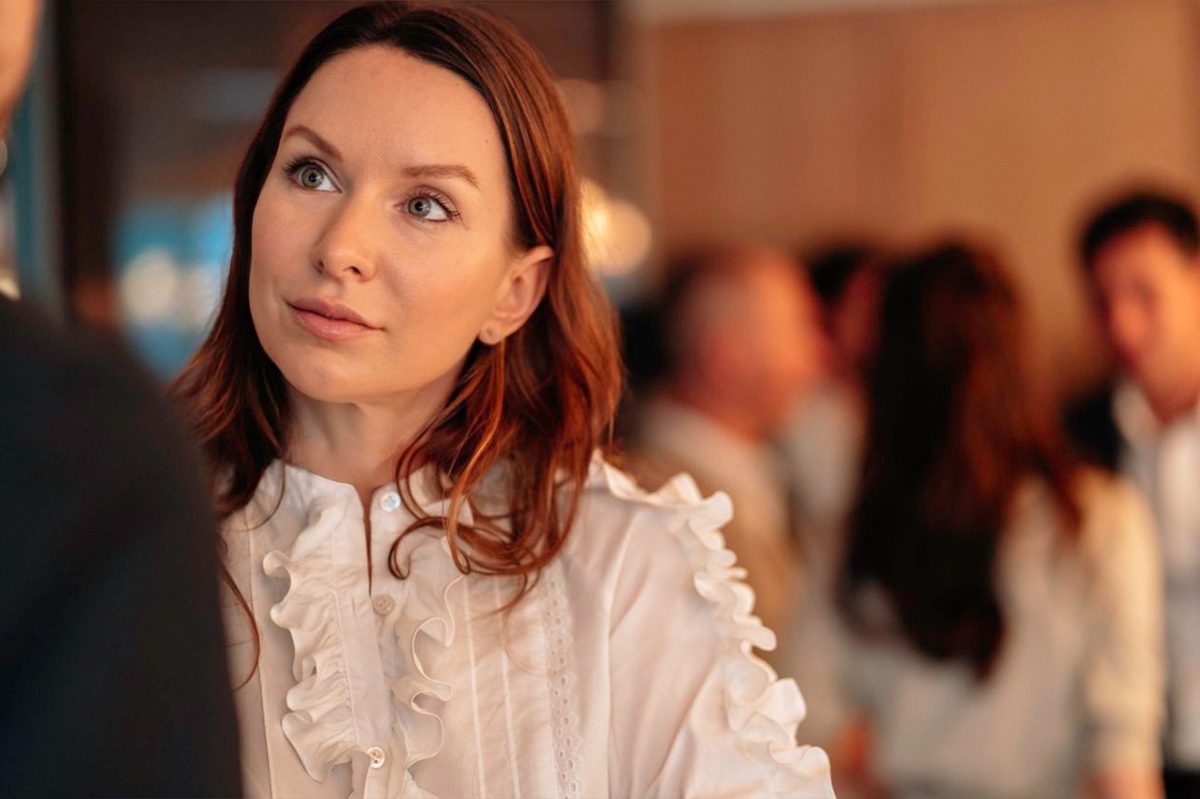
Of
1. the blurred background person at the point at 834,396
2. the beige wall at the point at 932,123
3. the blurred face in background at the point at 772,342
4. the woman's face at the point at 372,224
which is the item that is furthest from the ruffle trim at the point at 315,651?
the beige wall at the point at 932,123

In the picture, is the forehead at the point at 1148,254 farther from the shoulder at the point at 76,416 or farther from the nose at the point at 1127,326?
the shoulder at the point at 76,416

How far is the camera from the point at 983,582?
231cm

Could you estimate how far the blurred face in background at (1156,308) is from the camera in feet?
9.36

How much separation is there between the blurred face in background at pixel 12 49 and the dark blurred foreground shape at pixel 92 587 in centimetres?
26

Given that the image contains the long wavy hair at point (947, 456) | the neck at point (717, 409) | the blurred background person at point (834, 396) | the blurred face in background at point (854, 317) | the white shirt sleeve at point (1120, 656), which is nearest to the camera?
the white shirt sleeve at point (1120, 656)

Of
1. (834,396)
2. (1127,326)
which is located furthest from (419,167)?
(834,396)

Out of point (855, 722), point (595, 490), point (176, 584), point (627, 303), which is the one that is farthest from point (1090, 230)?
point (176, 584)

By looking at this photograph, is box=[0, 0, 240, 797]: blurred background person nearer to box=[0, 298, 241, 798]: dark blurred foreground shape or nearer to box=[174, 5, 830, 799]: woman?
box=[0, 298, 241, 798]: dark blurred foreground shape

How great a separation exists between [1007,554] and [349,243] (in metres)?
1.56

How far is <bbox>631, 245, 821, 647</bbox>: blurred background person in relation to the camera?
3156 millimetres

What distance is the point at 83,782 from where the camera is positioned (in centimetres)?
60

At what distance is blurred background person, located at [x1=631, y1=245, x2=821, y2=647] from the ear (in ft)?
5.56

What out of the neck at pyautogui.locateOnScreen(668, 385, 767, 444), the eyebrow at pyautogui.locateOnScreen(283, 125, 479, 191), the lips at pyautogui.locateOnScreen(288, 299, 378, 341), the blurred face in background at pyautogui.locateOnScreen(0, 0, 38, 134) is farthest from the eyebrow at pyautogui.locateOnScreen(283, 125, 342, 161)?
the neck at pyautogui.locateOnScreen(668, 385, 767, 444)

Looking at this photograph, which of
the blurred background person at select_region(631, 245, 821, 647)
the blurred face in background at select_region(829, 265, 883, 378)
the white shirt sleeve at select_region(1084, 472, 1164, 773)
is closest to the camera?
the white shirt sleeve at select_region(1084, 472, 1164, 773)
